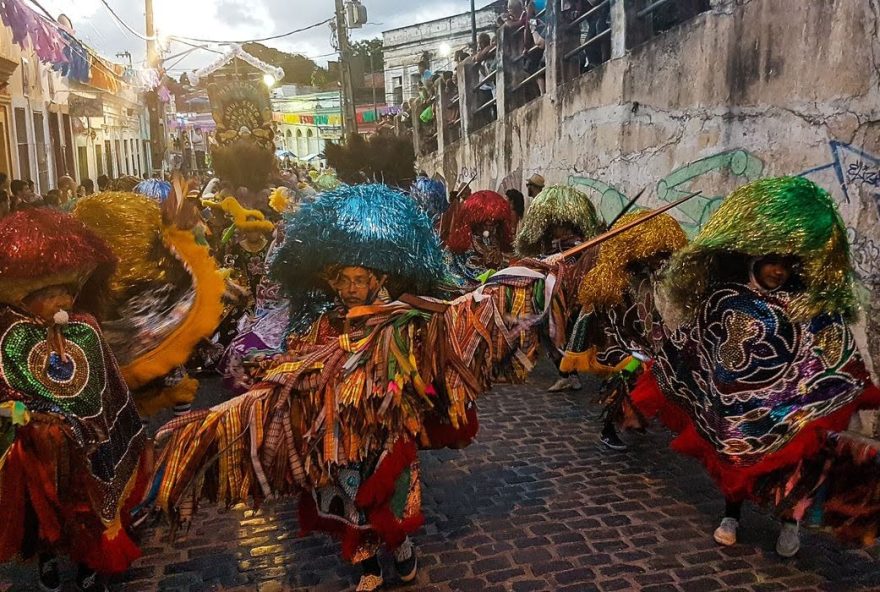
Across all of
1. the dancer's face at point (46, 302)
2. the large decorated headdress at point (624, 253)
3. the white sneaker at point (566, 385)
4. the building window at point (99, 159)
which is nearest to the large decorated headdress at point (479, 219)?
the white sneaker at point (566, 385)

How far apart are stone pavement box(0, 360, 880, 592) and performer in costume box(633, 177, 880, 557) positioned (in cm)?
32

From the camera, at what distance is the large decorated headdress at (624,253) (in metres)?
4.60

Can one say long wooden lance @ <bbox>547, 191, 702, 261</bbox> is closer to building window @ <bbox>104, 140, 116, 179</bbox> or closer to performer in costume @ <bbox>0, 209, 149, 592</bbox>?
performer in costume @ <bbox>0, 209, 149, 592</bbox>

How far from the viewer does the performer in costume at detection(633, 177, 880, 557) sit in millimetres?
3320

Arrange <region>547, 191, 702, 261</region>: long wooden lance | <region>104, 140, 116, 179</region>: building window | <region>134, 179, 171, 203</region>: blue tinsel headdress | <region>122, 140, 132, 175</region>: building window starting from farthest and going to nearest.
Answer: <region>122, 140, 132, 175</region>: building window < <region>104, 140, 116, 179</region>: building window < <region>134, 179, 171, 203</region>: blue tinsel headdress < <region>547, 191, 702, 261</region>: long wooden lance

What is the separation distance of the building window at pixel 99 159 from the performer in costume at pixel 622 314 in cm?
2373

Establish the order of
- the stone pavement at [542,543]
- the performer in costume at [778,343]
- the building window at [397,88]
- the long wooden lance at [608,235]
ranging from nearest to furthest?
the long wooden lance at [608,235], the performer in costume at [778,343], the stone pavement at [542,543], the building window at [397,88]

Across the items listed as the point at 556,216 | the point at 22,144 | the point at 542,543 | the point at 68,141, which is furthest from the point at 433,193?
the point at 68,141

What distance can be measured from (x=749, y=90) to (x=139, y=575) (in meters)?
5.69

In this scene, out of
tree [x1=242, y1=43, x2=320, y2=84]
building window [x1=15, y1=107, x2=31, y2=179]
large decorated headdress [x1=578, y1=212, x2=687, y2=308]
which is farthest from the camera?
tree [x1=242, y1=43, x2=320, y2=84]

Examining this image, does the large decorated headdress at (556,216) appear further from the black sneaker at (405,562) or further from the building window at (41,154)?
the building window at (41,154)

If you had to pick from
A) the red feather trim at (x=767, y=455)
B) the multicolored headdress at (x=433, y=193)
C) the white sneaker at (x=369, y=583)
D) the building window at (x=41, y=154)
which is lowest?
the white sneaker at (x=369, y=583)

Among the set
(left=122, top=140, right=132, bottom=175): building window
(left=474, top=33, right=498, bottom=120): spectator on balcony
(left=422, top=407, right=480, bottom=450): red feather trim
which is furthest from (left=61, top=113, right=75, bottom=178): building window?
(left=422, top=407, right=480, bottom=450): red feather trim

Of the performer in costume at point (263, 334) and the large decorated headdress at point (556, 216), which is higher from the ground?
the large decorated headdress at point (556, 216)
